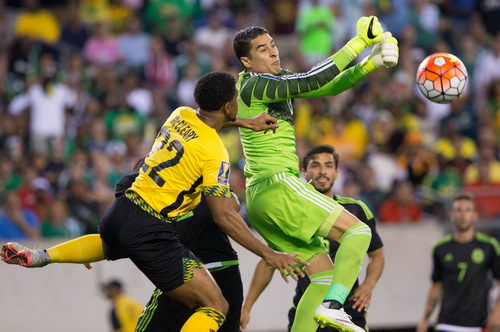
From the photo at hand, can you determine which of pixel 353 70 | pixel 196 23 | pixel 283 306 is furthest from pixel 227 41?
pixel 353 70

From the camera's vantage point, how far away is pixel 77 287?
13.3m

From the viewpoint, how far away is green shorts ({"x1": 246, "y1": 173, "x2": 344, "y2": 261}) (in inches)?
301

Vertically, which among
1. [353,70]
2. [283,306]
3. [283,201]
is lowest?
[283,306]

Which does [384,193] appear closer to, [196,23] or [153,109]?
[153,109]

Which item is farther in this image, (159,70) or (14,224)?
(159,70)

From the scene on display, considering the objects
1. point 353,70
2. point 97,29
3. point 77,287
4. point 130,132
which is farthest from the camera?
point 97,29

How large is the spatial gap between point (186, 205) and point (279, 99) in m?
1.12

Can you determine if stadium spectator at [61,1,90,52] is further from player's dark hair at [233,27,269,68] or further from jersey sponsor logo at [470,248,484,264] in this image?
player's dark hair at [233,27,269,68]

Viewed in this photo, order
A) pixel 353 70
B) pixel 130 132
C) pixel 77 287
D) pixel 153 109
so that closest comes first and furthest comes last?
1. pixel 353 70
2. pixel 77 287
3. pixel 130 132
4. pixel 153 109

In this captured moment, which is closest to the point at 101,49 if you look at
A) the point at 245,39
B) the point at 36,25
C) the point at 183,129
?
the point at 36,25

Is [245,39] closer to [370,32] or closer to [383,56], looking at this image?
[370,32]

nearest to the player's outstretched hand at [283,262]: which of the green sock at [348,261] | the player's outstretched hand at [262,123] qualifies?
the green sock at [348,261]

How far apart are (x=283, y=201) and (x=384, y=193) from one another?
21.1 ft

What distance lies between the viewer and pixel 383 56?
7.85m
